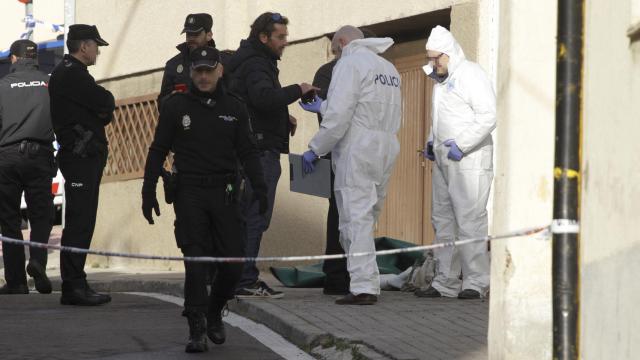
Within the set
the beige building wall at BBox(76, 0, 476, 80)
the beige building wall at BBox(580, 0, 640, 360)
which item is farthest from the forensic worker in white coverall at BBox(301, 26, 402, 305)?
the beige building wall at BBox(580, 0, 640, 360)

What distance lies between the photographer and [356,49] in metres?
10.1

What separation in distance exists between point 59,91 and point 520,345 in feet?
15.8

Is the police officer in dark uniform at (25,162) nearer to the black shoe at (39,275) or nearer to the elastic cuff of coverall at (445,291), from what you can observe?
the black shoe at (39,275)

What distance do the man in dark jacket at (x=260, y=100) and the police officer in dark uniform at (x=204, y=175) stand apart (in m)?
1.94

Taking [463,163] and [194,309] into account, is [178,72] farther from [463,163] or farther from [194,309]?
[194,309]

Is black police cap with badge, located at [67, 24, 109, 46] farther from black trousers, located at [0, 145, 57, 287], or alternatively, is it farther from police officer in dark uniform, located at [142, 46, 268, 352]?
police officer in dark uniform, located at [142, 46, 268, 352]

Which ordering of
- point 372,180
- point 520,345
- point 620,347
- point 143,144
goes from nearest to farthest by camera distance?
point 620,347 → point 520,345 → point 372,180 → point 143,144

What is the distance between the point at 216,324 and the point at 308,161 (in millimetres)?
2096

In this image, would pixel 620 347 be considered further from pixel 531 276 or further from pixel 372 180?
pixel 372 180

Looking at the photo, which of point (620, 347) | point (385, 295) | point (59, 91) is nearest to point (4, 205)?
point (59, 91)

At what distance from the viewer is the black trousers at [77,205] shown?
409 inches

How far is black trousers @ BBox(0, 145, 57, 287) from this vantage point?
1143 centimetres

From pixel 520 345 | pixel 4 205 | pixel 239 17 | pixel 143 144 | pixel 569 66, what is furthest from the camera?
pixel 143 144

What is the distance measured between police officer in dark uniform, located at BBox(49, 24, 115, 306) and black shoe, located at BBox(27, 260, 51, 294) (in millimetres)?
1054
